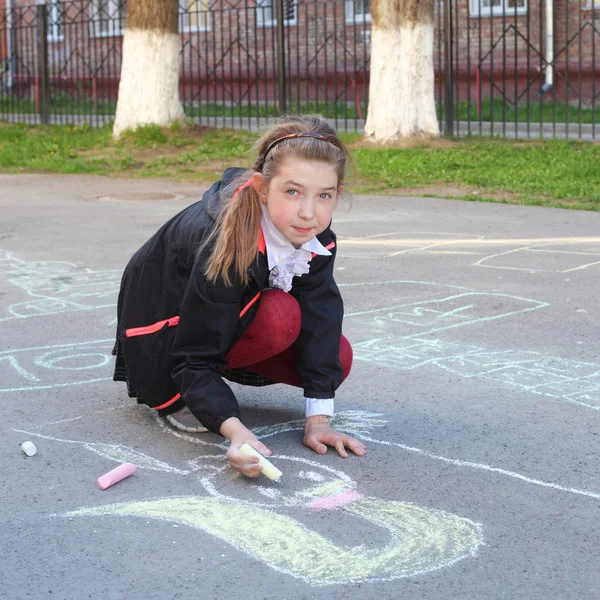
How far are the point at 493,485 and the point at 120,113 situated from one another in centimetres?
1114

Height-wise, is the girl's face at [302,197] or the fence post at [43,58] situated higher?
the fence post at [43,58]

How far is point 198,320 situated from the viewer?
304 centimetres

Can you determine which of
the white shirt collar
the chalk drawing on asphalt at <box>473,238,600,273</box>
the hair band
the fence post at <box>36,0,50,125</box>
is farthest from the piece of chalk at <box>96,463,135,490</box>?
the fence post at <box>36,0,50,125</box>

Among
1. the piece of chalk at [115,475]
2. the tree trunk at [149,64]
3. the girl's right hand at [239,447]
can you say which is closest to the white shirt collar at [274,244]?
the girl's right hand at [239,447]

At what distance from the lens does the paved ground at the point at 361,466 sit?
94.4 inches

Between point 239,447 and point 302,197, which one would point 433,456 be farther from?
point 302,197

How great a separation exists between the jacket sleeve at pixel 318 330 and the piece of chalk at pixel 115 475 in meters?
0.59

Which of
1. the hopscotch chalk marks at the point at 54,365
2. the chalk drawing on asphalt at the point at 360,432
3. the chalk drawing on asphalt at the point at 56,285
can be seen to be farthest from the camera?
the chalk drawing on asphalt at the point at 56,285

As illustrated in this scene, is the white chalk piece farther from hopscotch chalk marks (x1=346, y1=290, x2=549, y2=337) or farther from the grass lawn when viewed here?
the grass lawn

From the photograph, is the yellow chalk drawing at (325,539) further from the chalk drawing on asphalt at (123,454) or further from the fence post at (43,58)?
the fence post at (43,58)

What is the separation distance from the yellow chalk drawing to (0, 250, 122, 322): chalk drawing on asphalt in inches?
103

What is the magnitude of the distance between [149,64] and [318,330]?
10.5 m

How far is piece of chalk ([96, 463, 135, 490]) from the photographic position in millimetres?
2904

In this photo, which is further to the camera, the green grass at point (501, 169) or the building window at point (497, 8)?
the building window at point (497, 8)
